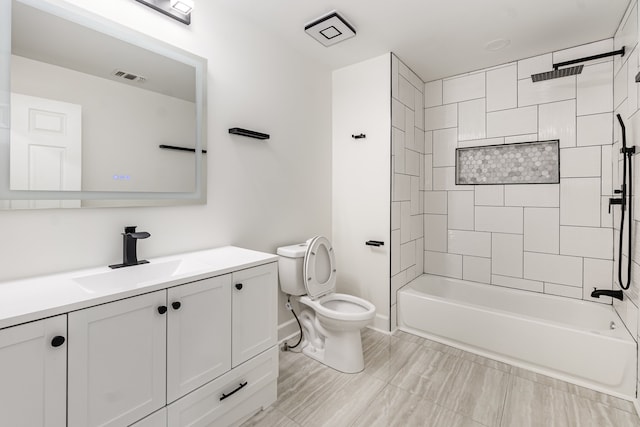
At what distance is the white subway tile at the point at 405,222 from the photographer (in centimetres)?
282

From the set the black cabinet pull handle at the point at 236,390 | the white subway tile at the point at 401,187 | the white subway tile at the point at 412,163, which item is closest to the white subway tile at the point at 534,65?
the white subway tile at the point at 412,163

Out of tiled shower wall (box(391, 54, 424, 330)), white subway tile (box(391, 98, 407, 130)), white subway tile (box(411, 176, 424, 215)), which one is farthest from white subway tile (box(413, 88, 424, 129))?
white subway tile (box(411, 176, 424, 215))

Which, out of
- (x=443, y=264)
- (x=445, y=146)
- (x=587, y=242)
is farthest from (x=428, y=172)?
(x=587, y=242)

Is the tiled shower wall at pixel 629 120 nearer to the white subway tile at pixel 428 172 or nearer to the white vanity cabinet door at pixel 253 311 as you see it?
the white subway tile at pixel 428 172

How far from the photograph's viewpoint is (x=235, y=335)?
1.55 meters

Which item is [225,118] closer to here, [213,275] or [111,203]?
[111,203]

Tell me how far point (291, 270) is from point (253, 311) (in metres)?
0.64

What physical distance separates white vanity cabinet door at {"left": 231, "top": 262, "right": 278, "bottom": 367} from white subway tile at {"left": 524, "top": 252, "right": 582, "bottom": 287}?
7.72 feet

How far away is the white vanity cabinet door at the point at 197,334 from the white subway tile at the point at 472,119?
267cm

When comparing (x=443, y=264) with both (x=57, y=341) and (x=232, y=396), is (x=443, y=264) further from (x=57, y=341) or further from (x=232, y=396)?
(x=57, y=341)

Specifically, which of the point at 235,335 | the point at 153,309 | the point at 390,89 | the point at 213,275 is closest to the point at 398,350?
the point at 235,335

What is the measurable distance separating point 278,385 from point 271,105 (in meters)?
2.00

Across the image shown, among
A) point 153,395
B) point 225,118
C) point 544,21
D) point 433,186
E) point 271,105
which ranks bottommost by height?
point 153,395

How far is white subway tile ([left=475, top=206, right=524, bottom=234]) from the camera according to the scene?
9.04ft
